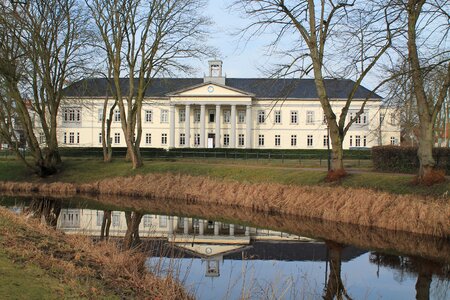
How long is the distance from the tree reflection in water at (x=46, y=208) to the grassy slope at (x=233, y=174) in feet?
17.5

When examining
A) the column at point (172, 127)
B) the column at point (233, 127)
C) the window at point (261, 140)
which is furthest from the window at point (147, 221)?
the window at point (261, 140)

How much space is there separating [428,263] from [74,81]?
20.5 metres

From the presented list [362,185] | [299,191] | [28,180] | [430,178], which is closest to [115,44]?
[28,180]

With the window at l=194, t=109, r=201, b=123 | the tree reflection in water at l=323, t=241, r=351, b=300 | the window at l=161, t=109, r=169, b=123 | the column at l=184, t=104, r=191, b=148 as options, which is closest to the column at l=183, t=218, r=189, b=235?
the tree reflection in water at l=323, t=241, r=351, b=300

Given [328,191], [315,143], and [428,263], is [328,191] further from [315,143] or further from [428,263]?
[315,143]

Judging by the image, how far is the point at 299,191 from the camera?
1761 centimetres

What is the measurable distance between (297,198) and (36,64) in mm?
14194

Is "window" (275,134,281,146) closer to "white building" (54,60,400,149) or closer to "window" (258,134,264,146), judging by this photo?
"white building" (54,60,400,149)

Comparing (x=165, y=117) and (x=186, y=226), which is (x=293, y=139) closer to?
(x=165, y=117)

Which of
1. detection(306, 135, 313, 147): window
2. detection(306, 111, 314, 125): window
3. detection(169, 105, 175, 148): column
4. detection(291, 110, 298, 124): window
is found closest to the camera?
detection(169, 105, 175, 148): column

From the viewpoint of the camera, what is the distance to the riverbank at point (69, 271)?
18.1 feet

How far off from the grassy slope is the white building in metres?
27.0

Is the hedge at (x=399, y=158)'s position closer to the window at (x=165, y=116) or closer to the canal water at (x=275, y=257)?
the canal water at (x=275, y=257)

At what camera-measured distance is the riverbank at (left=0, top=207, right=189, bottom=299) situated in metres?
5.53
